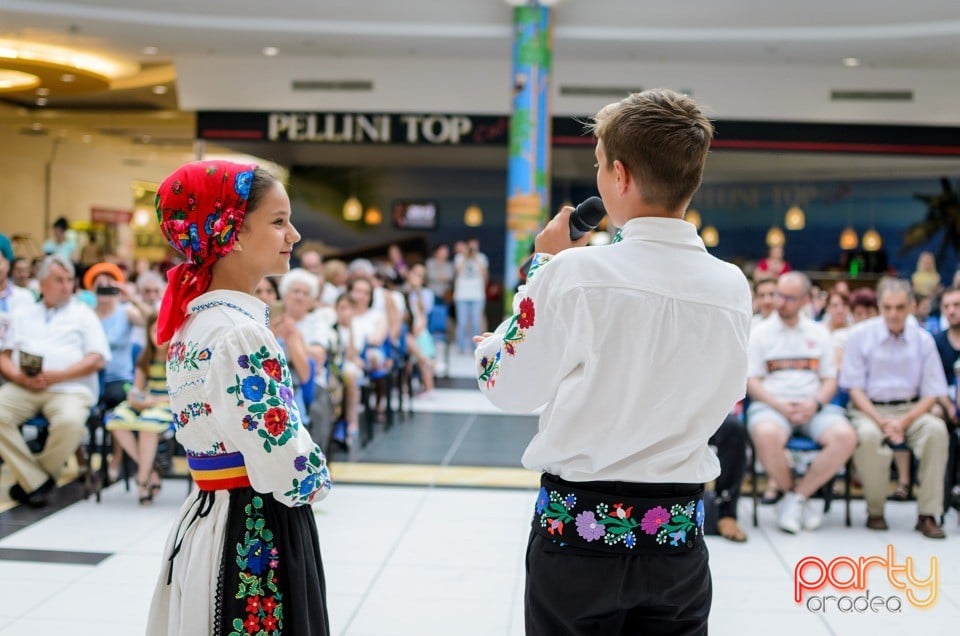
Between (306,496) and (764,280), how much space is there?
4.52 m

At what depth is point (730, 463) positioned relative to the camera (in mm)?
4711

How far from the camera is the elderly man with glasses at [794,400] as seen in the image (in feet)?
15.9

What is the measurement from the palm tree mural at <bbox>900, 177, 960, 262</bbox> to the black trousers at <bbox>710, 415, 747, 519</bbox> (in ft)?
42.1

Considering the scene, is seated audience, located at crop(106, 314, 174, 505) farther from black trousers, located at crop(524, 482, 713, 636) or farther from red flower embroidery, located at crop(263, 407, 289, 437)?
black trousers, located at crop(524, 482, 713, 636)

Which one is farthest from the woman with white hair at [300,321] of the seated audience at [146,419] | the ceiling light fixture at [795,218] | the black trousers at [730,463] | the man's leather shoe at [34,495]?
the ceiling light fixture at [795,218]

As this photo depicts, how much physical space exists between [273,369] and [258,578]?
15.3 inches

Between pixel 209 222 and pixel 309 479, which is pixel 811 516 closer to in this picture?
pixel 309 479

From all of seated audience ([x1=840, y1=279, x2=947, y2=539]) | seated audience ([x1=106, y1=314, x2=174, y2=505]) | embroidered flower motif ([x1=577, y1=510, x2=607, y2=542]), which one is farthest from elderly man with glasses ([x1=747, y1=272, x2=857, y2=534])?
embroidered flower motif ([x1=577, y1=510, x2=607, y2=542])

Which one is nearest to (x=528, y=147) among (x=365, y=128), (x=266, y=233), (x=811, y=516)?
(x=365, y=128)

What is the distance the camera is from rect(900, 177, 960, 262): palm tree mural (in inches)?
615

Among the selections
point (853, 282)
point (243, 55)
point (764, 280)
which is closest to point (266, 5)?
point (243, 55)

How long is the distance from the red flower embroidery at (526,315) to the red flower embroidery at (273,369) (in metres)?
0.49

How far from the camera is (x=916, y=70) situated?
13625 millimetres

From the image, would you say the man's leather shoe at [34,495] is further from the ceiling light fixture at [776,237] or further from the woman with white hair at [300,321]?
the ceiling light fixture at [776,237]
